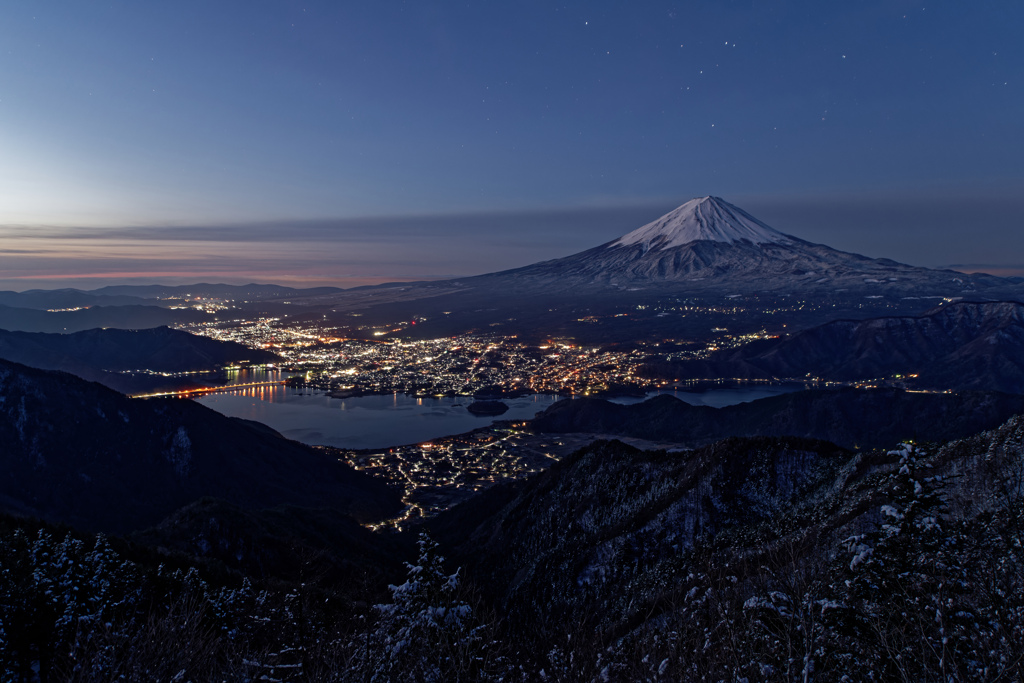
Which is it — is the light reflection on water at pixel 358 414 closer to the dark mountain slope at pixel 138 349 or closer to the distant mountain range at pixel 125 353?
the distant mountain range at pixel 125 353

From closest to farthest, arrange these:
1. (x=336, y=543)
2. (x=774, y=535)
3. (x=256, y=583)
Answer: (x=774, y=535)
(x=256, y=583)
(x=336, y=543)

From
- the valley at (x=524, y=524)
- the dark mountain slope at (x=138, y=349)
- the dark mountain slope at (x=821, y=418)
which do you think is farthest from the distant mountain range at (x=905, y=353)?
the dark mountain slope at (x=138, y=349)

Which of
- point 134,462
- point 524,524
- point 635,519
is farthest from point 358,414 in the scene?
point 635,519

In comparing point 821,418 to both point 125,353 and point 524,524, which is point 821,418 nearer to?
point 524,524

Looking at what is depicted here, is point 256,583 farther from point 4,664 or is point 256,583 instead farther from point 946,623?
point 946,623

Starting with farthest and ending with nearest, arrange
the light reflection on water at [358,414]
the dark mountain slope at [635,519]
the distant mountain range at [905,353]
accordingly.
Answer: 1. the distant mountain range at [905,353]
2. the light reflection on water at [358,414]
3. the dark mountain slope at [635,519]

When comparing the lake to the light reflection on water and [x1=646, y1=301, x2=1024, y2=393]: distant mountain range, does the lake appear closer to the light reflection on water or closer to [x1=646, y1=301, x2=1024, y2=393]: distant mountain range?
the light reflection on water

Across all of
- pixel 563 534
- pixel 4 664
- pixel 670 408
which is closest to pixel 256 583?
pixel 4 664
